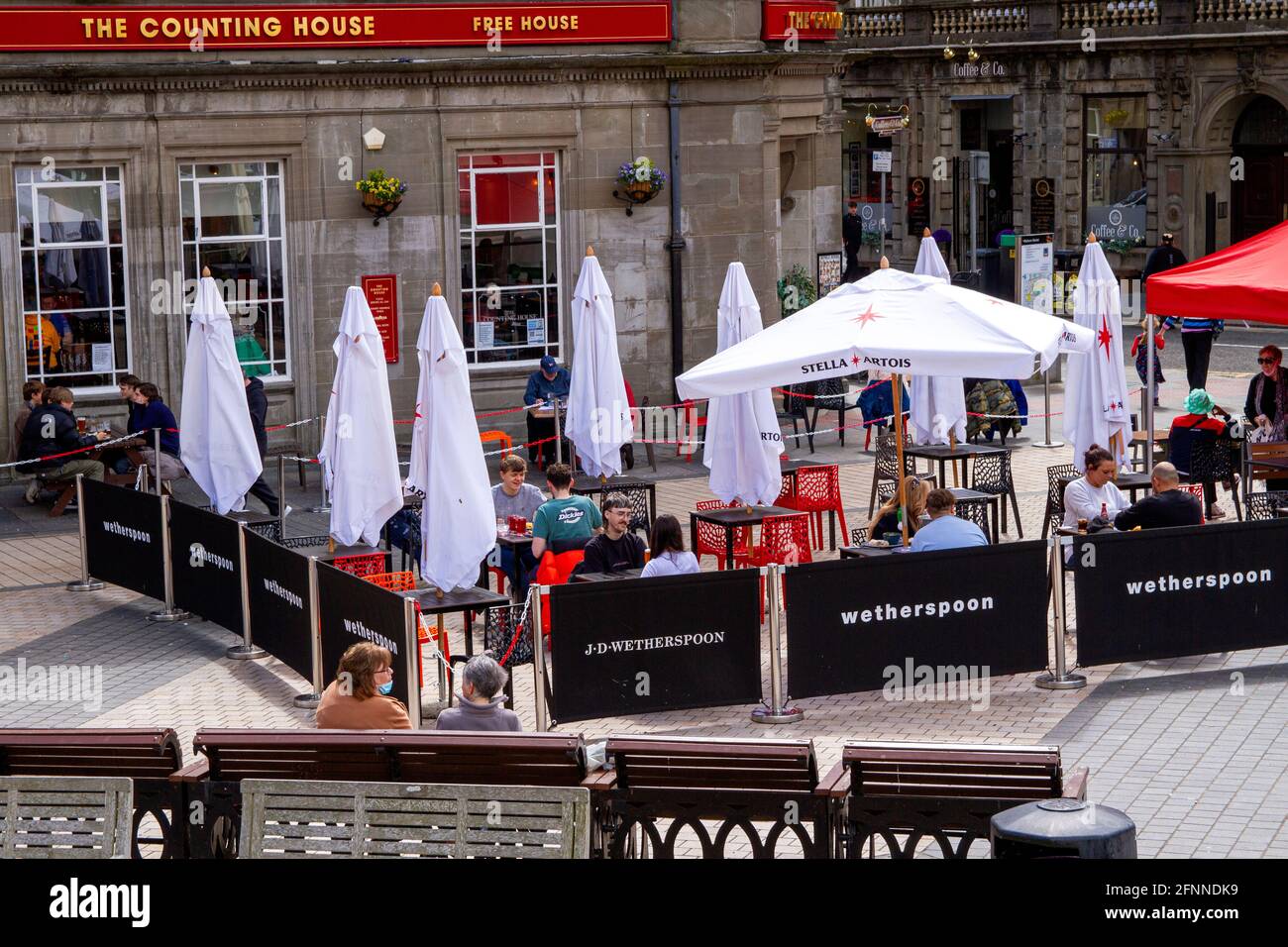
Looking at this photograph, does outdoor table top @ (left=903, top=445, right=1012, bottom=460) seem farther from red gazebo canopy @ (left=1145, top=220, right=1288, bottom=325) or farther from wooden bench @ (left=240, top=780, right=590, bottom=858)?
wooden bench @ (left=240, top=780, right=590, bottom=858)

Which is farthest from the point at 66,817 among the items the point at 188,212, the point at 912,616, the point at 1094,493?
the point at 188,212

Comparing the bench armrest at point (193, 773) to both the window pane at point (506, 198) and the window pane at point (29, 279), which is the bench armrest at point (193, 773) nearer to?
the window pane at point (29, 279)

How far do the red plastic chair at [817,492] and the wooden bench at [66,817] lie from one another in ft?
31.5

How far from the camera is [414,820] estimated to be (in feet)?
30.8

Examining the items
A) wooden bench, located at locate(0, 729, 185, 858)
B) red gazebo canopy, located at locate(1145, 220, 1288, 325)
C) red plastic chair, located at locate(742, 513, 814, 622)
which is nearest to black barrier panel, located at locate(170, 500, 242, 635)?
red plastic chair, located at locate(742, 513, 814, 622)

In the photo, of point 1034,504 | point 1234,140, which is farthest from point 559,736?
point 1234,140

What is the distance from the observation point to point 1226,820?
11102 millimetres

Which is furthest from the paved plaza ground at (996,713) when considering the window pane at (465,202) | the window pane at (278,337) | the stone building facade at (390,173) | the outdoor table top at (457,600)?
the window pane at (465,202)

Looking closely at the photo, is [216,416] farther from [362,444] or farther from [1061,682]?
[1061,682]

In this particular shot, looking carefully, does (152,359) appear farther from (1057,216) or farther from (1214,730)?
(1057,216)

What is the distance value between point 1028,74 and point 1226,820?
35.1 m

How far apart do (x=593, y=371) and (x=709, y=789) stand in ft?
32.4

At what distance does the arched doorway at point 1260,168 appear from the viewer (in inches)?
1570

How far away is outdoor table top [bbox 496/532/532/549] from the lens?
15.9 meters
